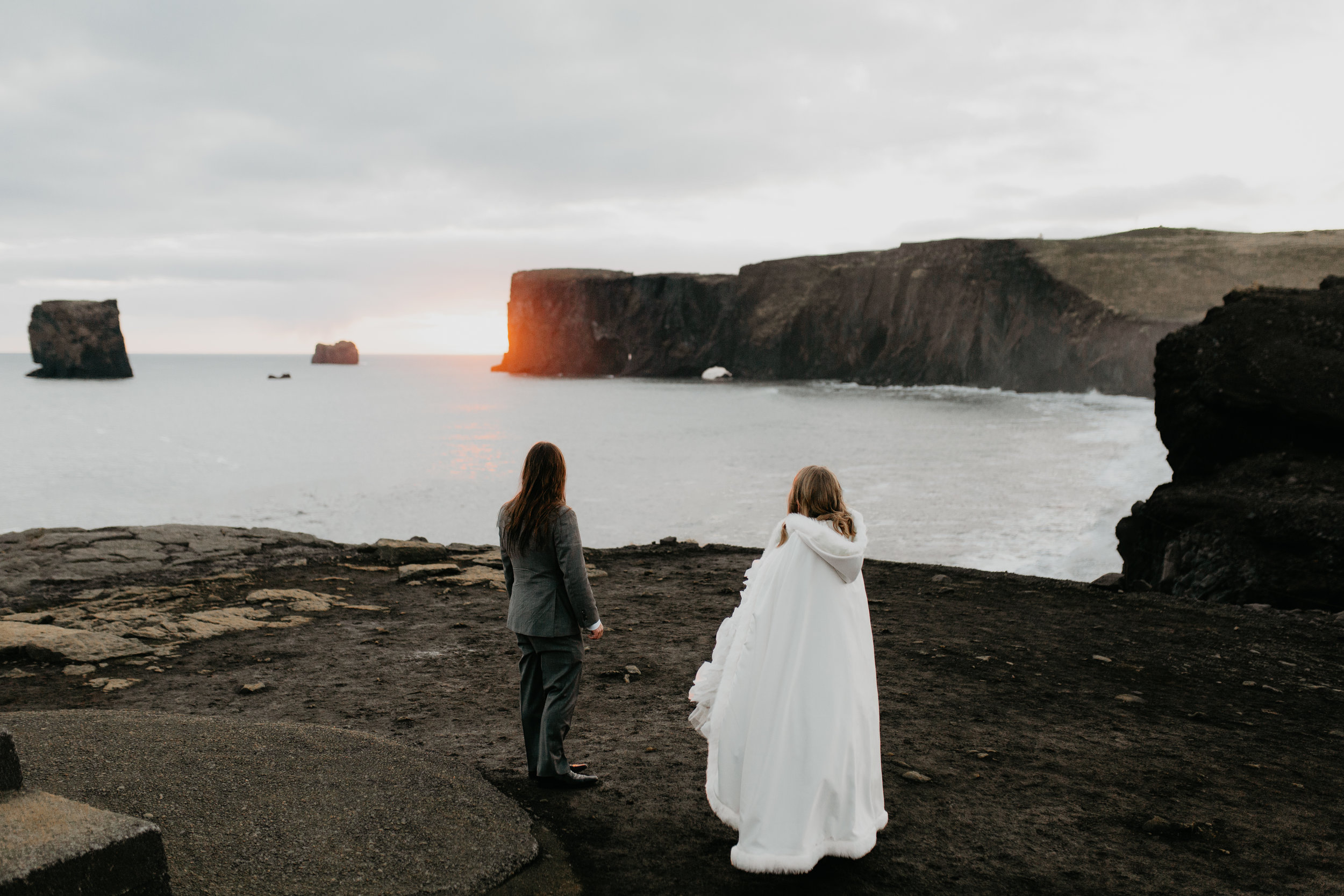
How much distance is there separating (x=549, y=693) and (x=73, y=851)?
2273mm

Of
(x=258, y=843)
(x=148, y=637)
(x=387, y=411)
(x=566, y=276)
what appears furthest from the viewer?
(x=566, y=276)

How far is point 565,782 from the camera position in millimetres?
4609

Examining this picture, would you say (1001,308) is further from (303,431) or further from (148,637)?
(148,637)

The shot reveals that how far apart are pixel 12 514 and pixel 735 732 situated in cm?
3275

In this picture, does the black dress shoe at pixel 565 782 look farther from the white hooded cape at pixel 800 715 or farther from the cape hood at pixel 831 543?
the cape hood at pixel 831 543

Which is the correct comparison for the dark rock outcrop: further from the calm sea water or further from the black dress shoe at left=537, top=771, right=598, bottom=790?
the black dress shoe at left=537, top=771, right=598, bottom=790

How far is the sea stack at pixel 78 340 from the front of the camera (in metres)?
109

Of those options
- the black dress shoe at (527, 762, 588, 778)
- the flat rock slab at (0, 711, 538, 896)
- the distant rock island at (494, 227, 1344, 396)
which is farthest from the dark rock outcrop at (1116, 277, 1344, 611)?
the distant rock island at (494, 227, 1344, 396)

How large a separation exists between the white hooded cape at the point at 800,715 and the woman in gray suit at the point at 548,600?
0.95m

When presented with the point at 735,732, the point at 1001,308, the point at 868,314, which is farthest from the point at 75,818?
the point at 868,314

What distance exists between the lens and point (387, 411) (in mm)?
77812

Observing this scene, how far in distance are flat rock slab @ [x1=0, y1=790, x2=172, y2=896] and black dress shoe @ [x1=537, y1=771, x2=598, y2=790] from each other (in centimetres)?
197

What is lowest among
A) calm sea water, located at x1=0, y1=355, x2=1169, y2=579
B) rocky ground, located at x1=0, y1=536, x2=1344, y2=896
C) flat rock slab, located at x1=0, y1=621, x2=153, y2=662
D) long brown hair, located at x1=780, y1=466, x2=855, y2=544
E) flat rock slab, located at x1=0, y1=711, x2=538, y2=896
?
calm sea water, located at x1=0, y1=355, x2=1169, y2=579

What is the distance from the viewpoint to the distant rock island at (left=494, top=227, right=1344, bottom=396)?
71625 millimetres
